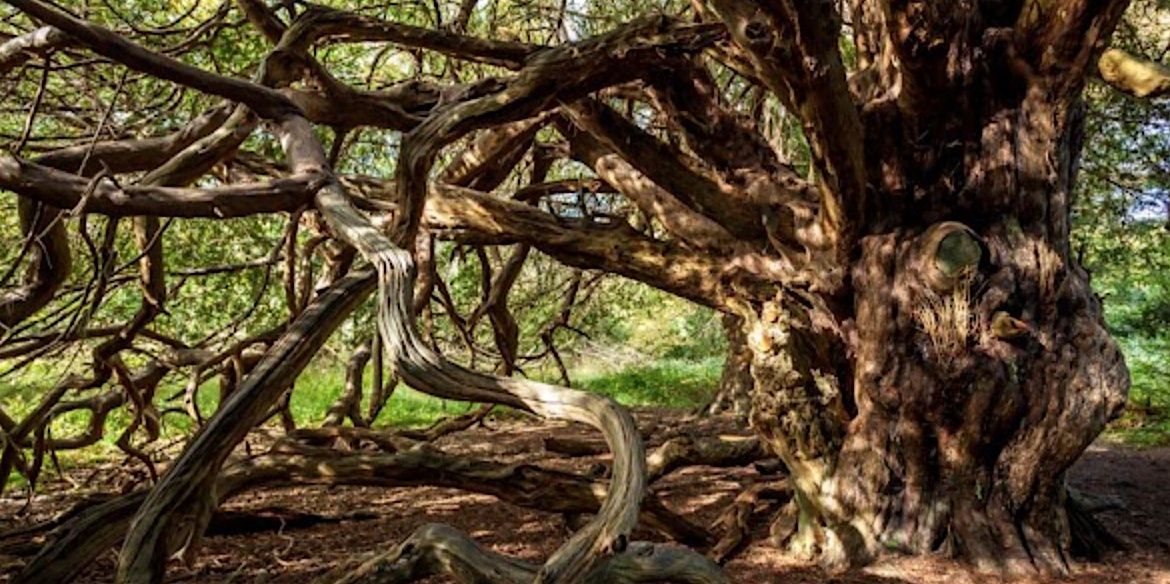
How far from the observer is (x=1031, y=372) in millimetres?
4141

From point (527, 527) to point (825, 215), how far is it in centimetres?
251

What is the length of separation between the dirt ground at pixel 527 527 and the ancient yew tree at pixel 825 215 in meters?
0.22

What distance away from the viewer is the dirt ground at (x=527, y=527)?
4141mm

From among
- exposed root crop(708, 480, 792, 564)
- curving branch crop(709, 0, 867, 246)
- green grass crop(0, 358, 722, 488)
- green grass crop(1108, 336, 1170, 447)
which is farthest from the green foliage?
green grass crop(0, 358, 722, 488)

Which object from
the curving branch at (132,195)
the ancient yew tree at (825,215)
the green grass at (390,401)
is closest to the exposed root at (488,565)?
the ancient yew tree at (825,215)

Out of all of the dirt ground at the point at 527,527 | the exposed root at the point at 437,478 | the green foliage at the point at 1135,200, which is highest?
the green foliage at the point at 1135,200

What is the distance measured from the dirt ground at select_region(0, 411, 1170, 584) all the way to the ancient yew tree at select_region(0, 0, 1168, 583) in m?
0.22

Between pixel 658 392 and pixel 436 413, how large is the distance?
4015mm

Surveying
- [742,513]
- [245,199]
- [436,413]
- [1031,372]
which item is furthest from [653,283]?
[436,413]

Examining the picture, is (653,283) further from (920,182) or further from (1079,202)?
(1079,202)

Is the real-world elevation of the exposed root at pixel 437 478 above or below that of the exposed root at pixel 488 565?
above

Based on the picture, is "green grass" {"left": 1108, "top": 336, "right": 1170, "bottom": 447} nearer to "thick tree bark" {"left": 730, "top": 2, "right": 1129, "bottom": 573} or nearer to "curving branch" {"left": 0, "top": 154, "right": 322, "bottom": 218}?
"thick tree bark" {"left": 730, "top": 2, "right": 1129, "bottom": 573}

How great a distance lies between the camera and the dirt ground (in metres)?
4.14

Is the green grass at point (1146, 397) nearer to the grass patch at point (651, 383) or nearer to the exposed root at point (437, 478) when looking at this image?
the grass patch at point (651, 383)
